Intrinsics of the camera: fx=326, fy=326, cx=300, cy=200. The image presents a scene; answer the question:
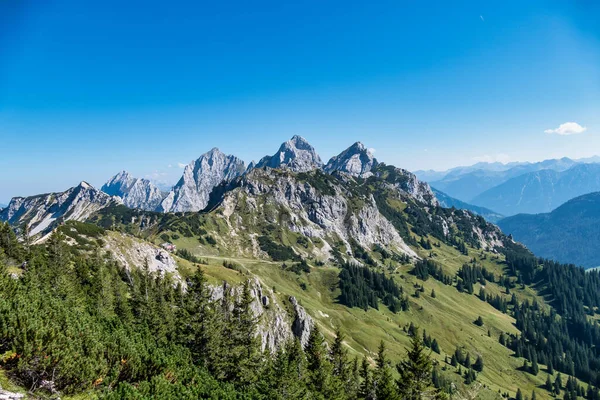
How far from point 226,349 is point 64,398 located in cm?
2700

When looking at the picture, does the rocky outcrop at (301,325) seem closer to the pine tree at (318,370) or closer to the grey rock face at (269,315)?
the grey rock face at (269,315)

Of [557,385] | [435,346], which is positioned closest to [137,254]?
[435,346]

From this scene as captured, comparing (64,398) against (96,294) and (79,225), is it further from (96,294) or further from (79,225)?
(79,225)

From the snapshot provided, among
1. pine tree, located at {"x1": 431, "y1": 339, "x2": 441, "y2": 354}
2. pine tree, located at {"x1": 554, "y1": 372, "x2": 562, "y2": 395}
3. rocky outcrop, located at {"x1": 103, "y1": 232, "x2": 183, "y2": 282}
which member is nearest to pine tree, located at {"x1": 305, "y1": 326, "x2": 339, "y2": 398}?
rocky outcrop, located at {"x1": 103, "y1": 232, "x2": 183, "y2": 282}

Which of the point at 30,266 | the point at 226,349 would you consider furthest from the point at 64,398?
the point at 30,266

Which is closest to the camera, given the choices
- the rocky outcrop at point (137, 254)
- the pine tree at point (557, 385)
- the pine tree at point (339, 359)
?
the pine tree at point (339, 359)

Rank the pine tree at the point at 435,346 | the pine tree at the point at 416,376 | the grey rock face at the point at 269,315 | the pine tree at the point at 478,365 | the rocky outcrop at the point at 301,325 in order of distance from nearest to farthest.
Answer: the pine tree at the point at 416,376 < the grey rock face at the point at 269,315 < the rocky outcrop at the point at 301,325 < the pine tree at the point at 478,365 < the pine tree at the point at 435,346

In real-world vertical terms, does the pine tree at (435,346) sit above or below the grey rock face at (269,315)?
below

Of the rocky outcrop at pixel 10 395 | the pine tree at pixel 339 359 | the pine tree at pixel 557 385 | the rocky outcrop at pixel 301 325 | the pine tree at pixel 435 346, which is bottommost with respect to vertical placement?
the pine tree at pixel 557 385

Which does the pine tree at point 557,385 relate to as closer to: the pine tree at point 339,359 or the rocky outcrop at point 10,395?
the pine tree at point 339,359

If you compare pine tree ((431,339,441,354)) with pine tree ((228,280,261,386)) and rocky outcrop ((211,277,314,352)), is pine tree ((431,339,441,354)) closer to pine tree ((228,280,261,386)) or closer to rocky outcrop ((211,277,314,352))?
rocky outcrop ((211,277,314,352))

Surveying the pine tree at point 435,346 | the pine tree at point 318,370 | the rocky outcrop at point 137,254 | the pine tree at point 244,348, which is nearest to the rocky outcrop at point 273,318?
the rocky outcrop at point 137,254

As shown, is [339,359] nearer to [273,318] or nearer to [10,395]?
[10,395]

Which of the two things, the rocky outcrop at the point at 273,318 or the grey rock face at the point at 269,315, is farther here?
the rocky outcrop at the point at 273,318
